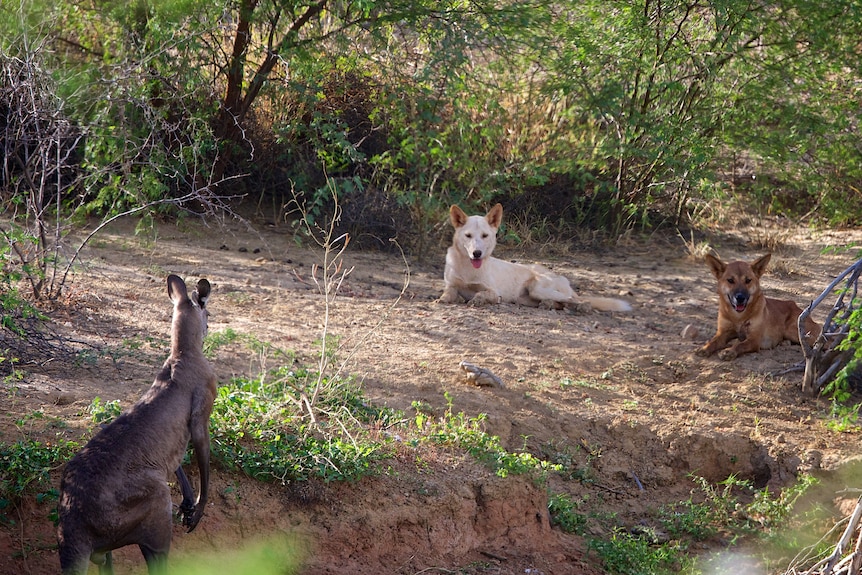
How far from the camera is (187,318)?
4.19 meters

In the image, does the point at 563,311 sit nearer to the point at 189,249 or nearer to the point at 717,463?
the point at 717,463

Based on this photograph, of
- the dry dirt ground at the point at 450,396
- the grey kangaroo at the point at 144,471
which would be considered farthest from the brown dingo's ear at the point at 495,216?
the grey kangaroo at the point at 144,471

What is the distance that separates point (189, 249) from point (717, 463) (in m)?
6.17

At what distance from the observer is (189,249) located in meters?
10.1

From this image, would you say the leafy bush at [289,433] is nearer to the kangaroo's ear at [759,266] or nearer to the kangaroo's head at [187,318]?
the kangaroo's head at [187,318]

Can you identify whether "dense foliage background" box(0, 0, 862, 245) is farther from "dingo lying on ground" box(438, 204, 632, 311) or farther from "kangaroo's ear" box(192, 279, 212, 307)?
"kangaroo's ear" box(192, 279, 212, 307)

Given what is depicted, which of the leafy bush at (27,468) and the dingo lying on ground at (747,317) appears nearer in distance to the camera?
Answer: the leafy bush at (27,468)

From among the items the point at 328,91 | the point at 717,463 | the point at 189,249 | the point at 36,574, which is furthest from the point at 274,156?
the point at 36,574

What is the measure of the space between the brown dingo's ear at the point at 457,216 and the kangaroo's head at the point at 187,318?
5.58m

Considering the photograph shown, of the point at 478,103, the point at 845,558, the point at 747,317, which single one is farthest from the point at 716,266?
the point at 845,558

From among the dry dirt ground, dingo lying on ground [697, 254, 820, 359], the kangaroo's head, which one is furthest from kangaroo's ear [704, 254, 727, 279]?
the kangaroo's head

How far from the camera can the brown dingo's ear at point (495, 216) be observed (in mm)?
9795

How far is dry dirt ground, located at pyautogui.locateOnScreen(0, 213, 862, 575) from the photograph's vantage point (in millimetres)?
4699

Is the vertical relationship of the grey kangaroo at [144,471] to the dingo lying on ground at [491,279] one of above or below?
below
